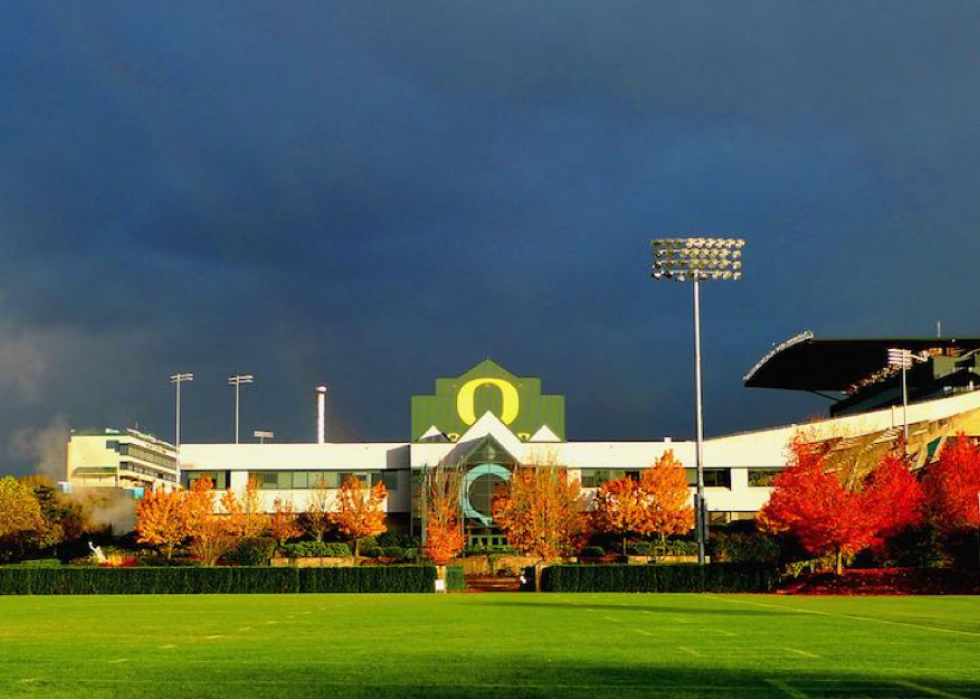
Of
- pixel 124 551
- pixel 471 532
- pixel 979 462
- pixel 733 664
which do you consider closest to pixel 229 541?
pixel 124 551

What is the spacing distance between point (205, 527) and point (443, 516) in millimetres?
17354

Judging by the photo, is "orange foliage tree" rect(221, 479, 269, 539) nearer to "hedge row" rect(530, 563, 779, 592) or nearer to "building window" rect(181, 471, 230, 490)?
"building window" rect(181, 471, 230, 490)

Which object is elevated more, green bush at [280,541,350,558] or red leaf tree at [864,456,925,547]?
red leaf tree at [864,456,925,547]

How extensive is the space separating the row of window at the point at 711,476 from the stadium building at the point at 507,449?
0.28 ft

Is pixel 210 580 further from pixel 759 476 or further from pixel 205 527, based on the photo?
pixel 759 476

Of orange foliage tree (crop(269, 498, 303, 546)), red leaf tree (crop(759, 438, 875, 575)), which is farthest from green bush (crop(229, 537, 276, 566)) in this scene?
red leaf tree (crop(759, 438, 875, 575))

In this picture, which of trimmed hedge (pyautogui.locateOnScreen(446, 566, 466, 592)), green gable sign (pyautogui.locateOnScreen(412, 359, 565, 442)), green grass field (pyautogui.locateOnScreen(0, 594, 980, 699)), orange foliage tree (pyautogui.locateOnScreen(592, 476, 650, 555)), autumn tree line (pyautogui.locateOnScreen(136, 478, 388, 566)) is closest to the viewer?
green grass field (pyautogui.locateOnScreen(0, 594, 980, 699))

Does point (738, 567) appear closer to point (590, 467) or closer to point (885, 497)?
point (885, 497)

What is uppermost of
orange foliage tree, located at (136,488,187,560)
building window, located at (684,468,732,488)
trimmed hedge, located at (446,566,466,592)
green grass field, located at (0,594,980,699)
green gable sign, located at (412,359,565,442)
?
green gable sign, located at (412,359,565,442)

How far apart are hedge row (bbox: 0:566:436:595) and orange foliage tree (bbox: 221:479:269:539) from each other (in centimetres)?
2913

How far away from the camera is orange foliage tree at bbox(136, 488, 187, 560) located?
89375 mm

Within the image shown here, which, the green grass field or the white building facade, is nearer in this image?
the green grass field

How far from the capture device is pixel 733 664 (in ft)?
60.8

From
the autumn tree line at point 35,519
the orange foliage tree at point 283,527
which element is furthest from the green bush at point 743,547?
the autumn tree line at point 35,519
